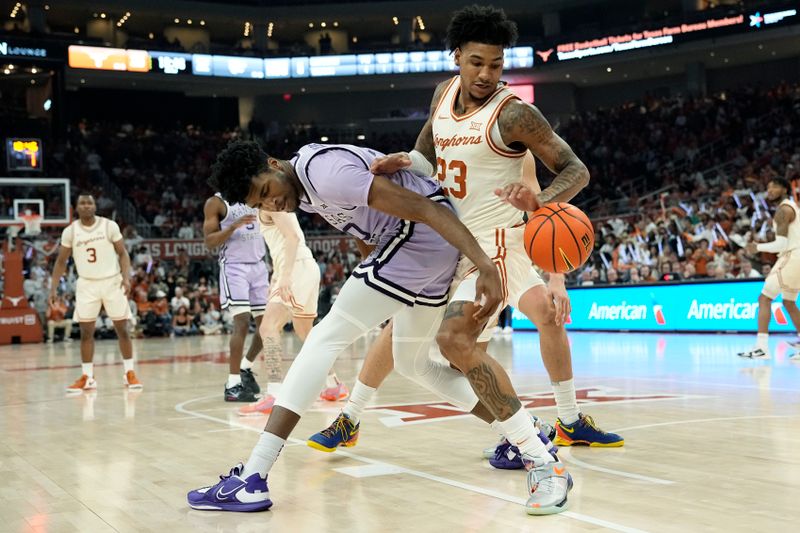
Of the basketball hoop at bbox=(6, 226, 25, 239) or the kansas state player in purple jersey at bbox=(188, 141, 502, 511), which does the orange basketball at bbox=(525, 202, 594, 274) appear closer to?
the kansas state player in purple jersey at bbox=(188, 141, 502, 511)

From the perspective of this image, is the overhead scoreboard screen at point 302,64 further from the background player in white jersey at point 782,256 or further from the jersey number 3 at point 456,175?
the jersey number 3 at point 456,175

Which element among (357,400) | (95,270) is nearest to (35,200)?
(95,270)

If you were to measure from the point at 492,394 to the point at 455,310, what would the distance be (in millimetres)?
447

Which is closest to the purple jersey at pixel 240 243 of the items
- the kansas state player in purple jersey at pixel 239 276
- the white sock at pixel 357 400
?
the kansas state player in purple jersey at pixel 239 276

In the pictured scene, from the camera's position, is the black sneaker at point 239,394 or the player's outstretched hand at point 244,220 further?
the black sneaker at point 239,394

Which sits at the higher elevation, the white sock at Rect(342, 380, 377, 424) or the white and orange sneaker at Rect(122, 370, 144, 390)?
the white sock at Rect(342, 380, 377, 424)

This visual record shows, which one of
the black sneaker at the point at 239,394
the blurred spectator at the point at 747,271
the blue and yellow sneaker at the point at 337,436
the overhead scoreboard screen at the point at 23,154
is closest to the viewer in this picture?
the blue and yellow sneaker at the point at 337,436

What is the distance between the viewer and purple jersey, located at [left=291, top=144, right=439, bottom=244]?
3.82 m

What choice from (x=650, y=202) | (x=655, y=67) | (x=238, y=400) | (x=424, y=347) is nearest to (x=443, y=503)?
(x=424, y=347)

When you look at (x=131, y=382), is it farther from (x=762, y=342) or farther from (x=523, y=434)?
(x=762, y=342)

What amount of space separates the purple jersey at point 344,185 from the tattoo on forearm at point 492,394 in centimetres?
77

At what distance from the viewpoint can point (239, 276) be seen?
838cm

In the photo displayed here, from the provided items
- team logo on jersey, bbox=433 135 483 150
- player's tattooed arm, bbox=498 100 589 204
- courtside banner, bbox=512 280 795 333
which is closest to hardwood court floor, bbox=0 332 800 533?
player's tattooed arm, bbox=498 100 589 204

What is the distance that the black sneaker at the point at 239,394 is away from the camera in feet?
26.2
